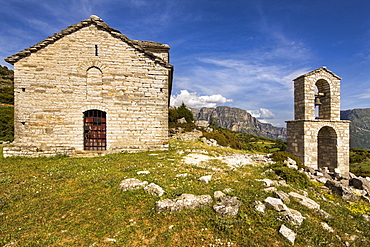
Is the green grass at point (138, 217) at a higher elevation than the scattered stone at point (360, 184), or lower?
higher

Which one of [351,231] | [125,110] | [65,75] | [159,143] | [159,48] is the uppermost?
[159,48]

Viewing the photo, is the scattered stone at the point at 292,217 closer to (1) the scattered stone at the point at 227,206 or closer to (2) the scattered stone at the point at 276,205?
(2) the scattered stone at the point at 276,205

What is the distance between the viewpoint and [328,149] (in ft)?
52.7

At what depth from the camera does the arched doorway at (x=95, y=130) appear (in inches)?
456

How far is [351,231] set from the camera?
4281 millimetres

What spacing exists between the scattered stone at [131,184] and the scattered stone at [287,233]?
402cm

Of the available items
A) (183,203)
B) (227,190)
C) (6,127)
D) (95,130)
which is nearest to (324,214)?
(227,190)

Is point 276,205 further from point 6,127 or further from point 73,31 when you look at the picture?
point 6,127

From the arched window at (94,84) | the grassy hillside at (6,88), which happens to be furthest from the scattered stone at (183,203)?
the grassy hillside at (6,88)

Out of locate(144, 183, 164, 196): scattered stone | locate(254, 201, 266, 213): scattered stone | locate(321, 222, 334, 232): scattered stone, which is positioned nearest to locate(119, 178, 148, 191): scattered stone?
locate(144, 183, 164, 196): scattered stone

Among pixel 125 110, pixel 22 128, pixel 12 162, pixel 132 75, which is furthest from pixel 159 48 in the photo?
pixel 12 162

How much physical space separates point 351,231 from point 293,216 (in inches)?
60.9

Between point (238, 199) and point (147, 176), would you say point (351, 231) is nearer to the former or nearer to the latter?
point (238, 199)

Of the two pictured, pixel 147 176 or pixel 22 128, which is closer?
pixel 147 176
